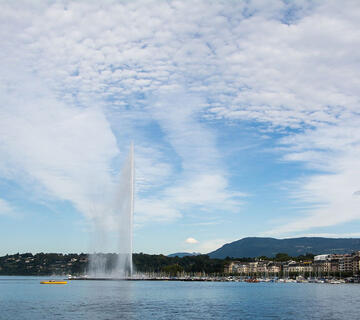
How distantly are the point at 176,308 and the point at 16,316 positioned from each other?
61.6 feet

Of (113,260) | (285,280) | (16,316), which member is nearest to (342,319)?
(16,316)

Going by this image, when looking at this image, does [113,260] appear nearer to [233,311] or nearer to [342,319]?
[233,311]

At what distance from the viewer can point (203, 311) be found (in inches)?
2127

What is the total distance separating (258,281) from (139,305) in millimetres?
147195

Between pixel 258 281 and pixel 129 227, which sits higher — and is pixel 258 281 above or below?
below

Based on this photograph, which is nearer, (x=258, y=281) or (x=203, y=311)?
(x=203, y=311)

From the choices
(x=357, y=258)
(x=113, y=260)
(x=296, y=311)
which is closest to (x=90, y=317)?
(x=296, y=311)

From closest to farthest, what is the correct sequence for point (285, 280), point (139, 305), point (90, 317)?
point (90, 317) → point (139, 305) → point (285, 280)

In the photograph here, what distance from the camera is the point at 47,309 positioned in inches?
2158

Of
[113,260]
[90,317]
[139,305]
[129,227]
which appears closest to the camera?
[90,317]

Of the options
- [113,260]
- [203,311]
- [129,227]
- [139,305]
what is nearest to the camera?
[203,311]

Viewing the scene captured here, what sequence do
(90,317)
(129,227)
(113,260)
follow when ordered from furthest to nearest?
(113,260), (129,227), (90,317)

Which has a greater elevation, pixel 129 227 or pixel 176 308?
pixel 129 227

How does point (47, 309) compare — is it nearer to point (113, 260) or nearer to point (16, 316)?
point (16, 316)
